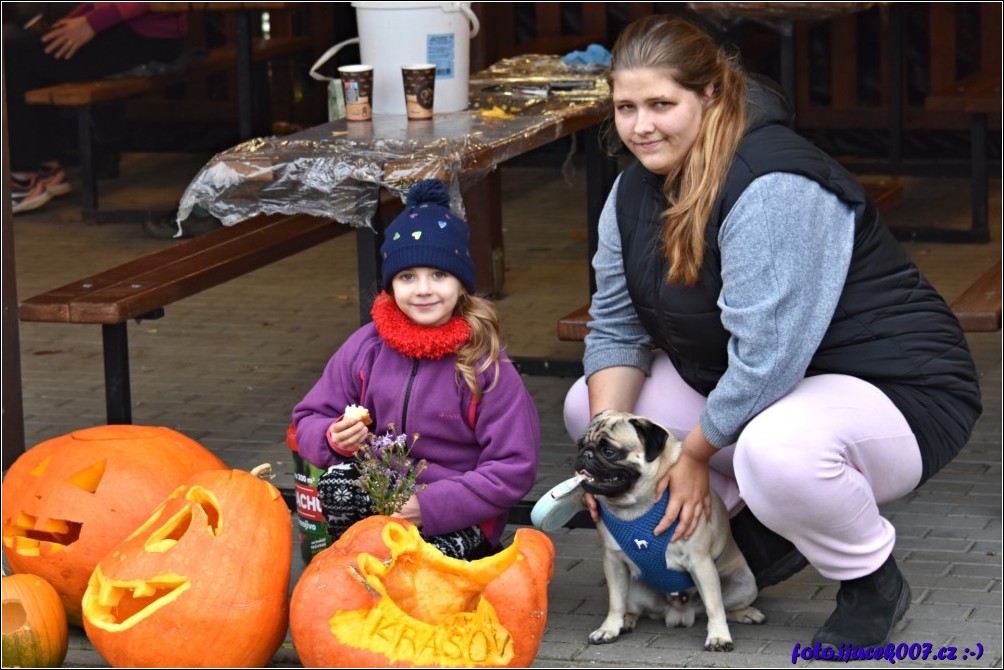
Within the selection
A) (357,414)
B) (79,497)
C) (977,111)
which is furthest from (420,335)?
(977,111)

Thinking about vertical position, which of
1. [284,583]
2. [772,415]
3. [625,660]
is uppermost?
[772,415]

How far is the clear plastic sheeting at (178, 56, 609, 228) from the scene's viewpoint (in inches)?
162

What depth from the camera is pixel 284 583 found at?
135 inches

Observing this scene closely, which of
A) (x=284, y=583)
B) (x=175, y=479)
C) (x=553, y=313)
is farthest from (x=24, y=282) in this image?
(x=284, y=583)

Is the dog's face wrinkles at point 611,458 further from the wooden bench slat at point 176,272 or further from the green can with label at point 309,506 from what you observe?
the wooden bench slat at point 176,272

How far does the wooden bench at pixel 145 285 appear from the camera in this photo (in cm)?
436

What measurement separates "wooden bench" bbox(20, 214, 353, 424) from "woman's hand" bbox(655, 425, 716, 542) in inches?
64.6

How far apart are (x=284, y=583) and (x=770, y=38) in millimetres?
6824

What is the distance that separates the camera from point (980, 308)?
4.30m

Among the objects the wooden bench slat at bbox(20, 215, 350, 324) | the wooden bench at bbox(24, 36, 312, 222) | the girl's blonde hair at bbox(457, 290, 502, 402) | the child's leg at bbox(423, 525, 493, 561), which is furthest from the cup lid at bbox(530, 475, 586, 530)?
the wooden bench at bbox(24, 36, 312, 222)

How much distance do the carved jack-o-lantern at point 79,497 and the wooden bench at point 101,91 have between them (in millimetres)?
4815

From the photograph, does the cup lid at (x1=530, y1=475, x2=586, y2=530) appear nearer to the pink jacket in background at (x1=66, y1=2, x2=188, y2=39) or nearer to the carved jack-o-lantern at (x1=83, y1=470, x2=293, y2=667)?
the carved jack-o-lantern at (x1=83, y1=470, x2=293, y2=667)

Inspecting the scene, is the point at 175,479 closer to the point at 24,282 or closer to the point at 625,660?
the point at 625,660

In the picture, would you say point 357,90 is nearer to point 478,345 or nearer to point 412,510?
point 478,345
